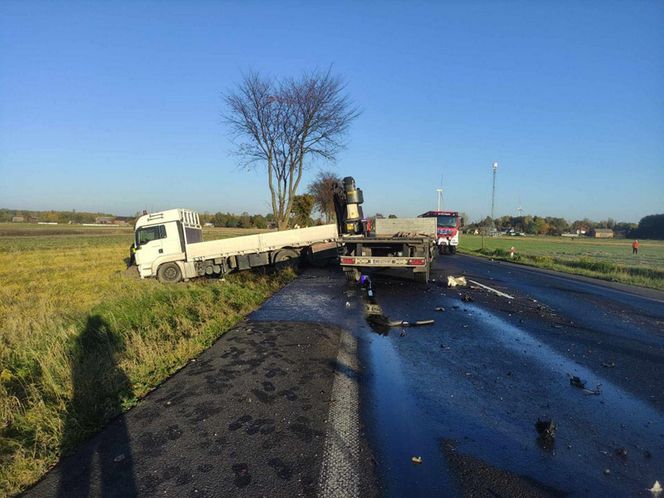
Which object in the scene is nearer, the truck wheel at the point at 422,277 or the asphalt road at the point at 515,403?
the asphalt road at the point at 515,403

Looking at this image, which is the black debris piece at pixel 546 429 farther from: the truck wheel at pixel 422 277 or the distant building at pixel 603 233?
the distant building at pixel 603 233

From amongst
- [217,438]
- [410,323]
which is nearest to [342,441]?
[217,438]

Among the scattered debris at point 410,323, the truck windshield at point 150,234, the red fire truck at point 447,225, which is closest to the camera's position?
the scattered debris at point 410,323

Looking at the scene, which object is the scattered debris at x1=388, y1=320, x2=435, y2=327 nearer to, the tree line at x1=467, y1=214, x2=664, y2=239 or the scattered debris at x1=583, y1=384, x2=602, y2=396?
the scattered debris at x1=583, y1=384, x2=602, y2=396

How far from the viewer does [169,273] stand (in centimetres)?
1516

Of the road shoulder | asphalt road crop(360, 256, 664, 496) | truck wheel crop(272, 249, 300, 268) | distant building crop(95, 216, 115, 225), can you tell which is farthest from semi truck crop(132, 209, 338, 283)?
distant building crop(95, 216, 115, 225)

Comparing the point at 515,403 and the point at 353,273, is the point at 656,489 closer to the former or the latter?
the point at 515,403

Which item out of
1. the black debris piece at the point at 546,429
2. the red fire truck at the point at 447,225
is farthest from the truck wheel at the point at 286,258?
the black debris piece at the point at 546,429

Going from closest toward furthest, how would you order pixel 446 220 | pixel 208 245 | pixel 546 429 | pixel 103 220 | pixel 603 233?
pixel 546 429 → pixel 208 245 → pixel 446 220 → pixel 603 233 → pixel 103 220

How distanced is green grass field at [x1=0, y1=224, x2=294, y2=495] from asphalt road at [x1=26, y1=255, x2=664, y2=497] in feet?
0.93

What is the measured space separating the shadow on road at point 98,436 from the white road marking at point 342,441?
4.30ft

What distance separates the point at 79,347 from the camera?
5641 millimetres

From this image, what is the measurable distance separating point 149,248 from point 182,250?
126 cm

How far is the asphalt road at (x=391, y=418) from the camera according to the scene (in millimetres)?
2629
